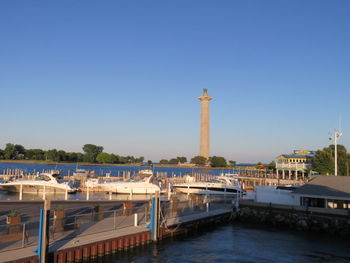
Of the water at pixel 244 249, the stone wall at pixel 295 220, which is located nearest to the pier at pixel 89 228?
the water at pixel 244 249

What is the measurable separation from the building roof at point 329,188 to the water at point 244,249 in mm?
4875

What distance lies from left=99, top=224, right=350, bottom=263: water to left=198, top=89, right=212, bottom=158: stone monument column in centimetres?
14290

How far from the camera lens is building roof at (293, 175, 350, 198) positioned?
34.9 m

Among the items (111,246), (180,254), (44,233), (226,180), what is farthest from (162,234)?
(226,180)

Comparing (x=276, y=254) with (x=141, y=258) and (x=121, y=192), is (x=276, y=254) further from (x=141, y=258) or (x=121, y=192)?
(x=121, y=192)

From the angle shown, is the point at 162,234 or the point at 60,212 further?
the point at 162,234

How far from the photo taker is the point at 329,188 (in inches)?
1430

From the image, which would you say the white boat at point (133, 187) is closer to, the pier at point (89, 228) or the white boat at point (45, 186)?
the white boat at point (45, 186)

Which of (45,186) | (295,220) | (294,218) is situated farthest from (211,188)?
(45,186)

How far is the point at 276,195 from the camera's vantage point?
4031 cm

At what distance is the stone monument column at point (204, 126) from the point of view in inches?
6949

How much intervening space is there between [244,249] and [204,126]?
491ft

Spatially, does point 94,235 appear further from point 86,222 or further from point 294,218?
point 294,218

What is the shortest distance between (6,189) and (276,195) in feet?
142
